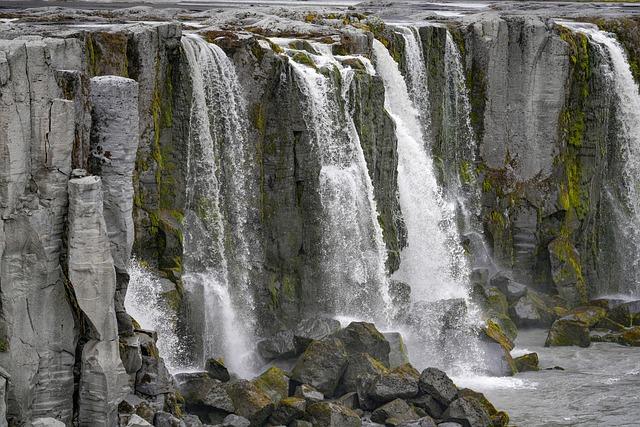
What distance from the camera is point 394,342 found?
41.3 m

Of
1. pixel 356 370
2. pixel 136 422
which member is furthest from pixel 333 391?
pixel 136 422

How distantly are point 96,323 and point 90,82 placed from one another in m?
5.51

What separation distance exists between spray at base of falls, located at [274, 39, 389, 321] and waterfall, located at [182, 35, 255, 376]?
8.67 ft

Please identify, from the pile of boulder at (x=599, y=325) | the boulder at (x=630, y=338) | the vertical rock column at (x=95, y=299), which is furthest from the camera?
the boulder at (x=630, y=338)

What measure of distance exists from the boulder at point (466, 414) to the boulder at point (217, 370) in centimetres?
626

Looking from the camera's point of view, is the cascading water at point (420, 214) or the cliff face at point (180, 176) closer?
the cliff face at point (180, 176)

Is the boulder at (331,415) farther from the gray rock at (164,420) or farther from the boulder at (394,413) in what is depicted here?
the gray rock at (164,420)

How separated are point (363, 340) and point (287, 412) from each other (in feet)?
17.4

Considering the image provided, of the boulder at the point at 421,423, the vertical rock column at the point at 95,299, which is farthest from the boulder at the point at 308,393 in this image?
the vertical rock column at the point at 95,299

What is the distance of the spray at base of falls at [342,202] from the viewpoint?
43.4 m

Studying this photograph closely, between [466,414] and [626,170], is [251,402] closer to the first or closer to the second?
[466,414]

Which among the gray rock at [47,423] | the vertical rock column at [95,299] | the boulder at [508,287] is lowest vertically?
the boulder at [508,287]

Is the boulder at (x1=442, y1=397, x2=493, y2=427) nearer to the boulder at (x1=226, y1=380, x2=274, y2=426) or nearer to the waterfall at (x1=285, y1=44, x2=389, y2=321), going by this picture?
the boulder at (x1=226, y1=380, x2=274, y2=426)

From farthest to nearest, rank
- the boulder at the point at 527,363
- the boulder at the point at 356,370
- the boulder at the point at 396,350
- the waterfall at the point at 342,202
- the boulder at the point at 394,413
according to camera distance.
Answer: the boulder at the point at 527,363
the waterfall at the point at 342,202
the boulder at the point at 396,350
the boulder at the point at 356,370
the boulder at the point at 394,413
